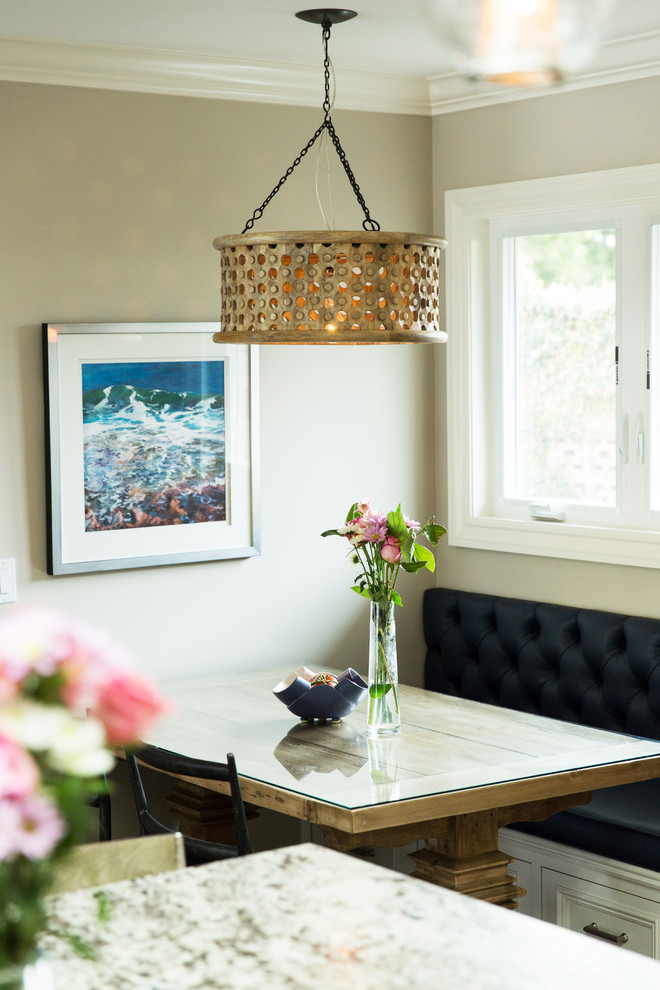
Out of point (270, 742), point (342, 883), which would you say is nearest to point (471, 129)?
point (270, 742)

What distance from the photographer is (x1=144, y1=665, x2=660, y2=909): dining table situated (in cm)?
256

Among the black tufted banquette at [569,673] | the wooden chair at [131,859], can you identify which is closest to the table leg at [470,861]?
the black tufted banquette at [569,673]

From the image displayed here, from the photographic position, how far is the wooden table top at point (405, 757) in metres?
2.55

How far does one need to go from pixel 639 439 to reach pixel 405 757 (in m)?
1.38

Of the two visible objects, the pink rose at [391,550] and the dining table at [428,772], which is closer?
the dining table at [428,772]

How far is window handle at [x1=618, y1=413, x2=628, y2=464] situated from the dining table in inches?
36.3

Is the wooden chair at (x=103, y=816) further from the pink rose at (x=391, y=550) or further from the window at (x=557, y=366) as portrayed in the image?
the window at (x=557, y=366)

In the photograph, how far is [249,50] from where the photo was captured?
362 centimetres

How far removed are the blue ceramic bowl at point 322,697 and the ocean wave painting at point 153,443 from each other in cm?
81

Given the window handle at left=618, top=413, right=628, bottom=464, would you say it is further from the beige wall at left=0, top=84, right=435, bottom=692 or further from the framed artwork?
the framed artwork

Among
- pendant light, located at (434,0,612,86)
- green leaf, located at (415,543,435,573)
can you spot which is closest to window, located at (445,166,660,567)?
green leaf, located at (415,543,435,573)

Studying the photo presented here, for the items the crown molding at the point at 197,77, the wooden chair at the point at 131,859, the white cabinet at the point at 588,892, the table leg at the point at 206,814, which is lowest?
the white cabinet at the point at 588,892

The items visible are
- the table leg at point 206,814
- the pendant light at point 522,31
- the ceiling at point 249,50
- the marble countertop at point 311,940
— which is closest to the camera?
the pendant light at point 522,31

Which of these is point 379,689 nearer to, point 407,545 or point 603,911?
point 407,545
